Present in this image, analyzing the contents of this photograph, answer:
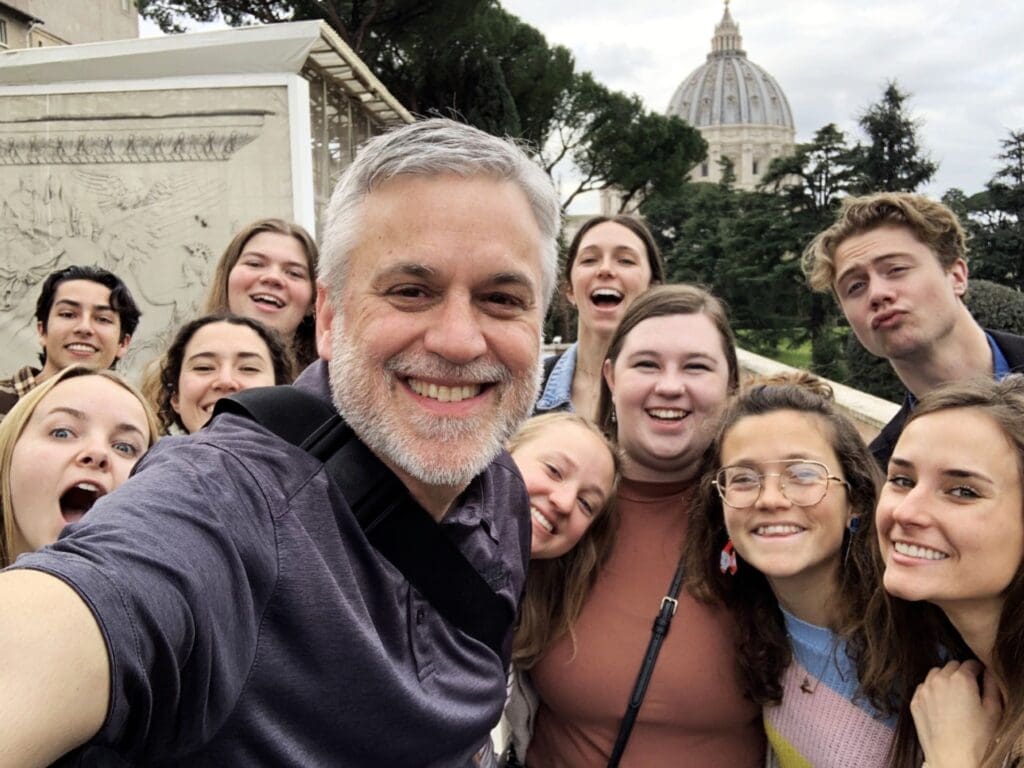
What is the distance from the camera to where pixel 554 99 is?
981 inches

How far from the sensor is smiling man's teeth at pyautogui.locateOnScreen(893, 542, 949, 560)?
5.83ft

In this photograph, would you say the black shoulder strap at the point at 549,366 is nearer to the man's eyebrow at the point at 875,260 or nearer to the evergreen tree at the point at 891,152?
the man's eyebrow at the point at 875,260

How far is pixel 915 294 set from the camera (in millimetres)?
3217

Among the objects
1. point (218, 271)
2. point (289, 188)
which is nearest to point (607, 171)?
point (289, 188)

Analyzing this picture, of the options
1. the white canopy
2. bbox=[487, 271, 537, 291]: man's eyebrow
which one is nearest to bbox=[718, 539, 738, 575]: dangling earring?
bbox=[487, 271, 537, 291]: man's eyebrow

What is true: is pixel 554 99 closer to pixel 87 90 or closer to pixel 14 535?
pixel 87 90

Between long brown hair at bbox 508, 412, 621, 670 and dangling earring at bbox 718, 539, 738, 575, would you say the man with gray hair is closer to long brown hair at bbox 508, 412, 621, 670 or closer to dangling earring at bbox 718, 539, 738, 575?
long brown hair at bbox 508, 412, 621, 670

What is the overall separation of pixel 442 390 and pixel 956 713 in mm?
1298

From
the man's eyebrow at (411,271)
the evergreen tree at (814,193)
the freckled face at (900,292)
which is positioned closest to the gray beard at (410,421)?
the man's eyebrow at (411,271)

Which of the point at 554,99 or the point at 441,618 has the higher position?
the point at 554,99

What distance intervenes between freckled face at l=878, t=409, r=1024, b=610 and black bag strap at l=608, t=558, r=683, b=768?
1.92 ft

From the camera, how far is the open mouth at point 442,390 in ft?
4.83

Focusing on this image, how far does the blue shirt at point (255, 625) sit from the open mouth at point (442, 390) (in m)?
0.18

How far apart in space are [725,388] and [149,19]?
65.7 ft
